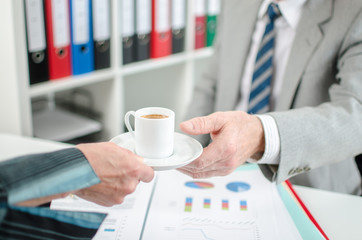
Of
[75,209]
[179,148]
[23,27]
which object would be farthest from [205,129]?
[23,27]

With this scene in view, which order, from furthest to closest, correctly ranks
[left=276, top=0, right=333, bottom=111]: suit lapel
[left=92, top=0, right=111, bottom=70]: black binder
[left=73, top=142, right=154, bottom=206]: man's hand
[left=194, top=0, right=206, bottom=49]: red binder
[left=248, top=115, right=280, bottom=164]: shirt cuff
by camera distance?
[left=194, top=0, right=206, bottom=49]: red binder < [left=92, top=0, right=111, bottom=70]: black binder < [left=276, top=0, right=333, bottom=111]: suit lapel < [left=248, top=115, right=280, bottom=164]: shirt cuff < [left=73, top=142, right=154, bottom=206]: man's hand

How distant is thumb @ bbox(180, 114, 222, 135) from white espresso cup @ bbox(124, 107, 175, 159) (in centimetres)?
6

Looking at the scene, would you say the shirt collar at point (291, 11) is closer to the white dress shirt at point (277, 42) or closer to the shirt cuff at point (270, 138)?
the white dress shirt at point (277, 42)

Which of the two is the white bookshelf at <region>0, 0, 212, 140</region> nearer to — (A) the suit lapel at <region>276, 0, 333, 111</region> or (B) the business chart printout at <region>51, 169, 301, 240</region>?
(B) the business chart printout at <region>51, 169, 301, 240</region>

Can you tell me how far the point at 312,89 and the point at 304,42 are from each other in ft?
0.45

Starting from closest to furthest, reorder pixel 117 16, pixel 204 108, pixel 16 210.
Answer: pixel 16 210 < pixel 204 108 < pixel 117 16

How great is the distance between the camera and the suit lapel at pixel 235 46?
1.37m

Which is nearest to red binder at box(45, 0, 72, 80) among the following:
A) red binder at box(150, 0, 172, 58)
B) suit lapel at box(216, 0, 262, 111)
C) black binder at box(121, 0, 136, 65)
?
black binder at box(121, 0, 136, 65)

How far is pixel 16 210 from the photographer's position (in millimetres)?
575

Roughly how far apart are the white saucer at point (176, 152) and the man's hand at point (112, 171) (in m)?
0.02

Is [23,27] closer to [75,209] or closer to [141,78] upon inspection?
[75,209]

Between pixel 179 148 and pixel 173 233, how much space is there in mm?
169

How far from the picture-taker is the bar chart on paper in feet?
2.64

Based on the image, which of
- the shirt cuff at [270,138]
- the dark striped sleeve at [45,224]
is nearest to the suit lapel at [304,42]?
the shirt cuff at [270,138]
